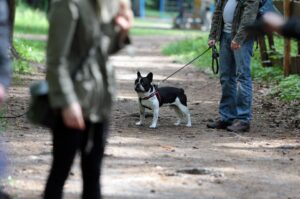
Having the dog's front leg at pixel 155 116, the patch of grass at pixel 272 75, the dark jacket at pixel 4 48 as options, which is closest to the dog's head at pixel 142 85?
the dog's front leg at pixel 155 116

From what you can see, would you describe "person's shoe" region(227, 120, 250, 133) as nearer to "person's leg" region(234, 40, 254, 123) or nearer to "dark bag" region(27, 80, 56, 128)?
"person's leg" region(234, 40, 254, 123)

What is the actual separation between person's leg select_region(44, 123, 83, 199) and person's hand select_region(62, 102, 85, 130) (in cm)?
13

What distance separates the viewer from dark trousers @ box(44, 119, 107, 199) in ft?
14.3

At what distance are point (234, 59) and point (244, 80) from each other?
1.27 feet

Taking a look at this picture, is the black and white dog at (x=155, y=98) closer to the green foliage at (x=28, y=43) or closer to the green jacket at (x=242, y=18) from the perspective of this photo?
the green jacket at (x=242, y=18)

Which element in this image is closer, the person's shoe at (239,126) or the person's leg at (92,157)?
the person's leg at (92,157)

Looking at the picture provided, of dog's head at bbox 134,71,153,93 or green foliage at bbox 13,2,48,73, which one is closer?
dog's head at bbox 134,71,153,93

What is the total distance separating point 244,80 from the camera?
982 cm

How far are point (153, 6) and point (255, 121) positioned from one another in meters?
66.5

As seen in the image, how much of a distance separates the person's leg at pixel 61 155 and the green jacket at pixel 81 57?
16 centimetres

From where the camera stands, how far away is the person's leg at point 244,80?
9.64 metres

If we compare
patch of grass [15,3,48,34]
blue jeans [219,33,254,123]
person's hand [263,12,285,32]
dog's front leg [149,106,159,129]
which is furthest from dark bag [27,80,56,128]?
patch of grass [15,3,48,34]

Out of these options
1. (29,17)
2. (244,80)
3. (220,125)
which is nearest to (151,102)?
(220,125)

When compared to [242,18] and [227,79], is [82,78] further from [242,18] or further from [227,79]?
[227,79]
